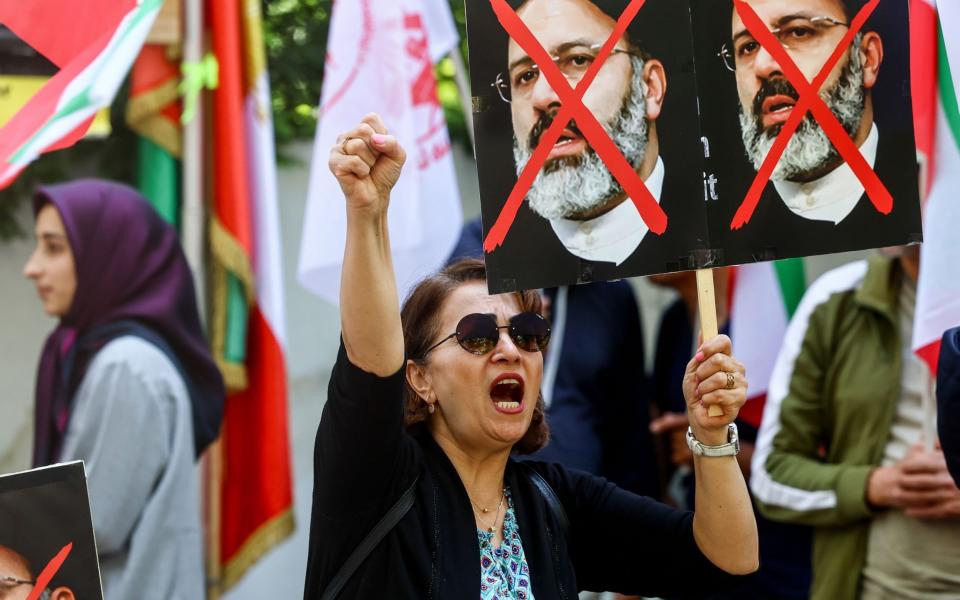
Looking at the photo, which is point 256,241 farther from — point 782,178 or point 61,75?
point 782,178

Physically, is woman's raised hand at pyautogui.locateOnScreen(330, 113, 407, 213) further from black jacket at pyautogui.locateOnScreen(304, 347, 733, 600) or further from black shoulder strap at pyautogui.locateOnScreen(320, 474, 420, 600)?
black shoulder strap at pyautogui.locateOnScreen(320, 474, 420, 600)

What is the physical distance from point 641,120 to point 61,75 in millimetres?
1175

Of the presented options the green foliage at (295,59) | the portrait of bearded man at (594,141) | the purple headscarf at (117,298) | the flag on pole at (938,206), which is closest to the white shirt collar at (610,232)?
the portrait of bearded man at (594,141)

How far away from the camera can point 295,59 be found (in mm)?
5109

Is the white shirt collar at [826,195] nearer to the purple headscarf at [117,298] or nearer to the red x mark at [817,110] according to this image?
the red x mark at [817,110]

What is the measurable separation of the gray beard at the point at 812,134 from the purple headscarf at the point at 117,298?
2164mm

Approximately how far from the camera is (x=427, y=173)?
432 cm

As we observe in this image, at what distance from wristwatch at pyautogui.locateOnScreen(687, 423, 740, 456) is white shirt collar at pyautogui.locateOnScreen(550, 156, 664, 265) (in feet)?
1.12

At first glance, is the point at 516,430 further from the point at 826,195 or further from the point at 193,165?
the point at 193,165

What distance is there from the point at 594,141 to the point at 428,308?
45cm

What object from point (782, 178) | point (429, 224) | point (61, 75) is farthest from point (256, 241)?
point (782, 178)

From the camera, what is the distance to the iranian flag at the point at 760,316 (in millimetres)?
3932

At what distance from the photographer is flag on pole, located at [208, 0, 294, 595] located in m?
4.08

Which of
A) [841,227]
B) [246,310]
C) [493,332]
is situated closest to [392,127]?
[246,310]
